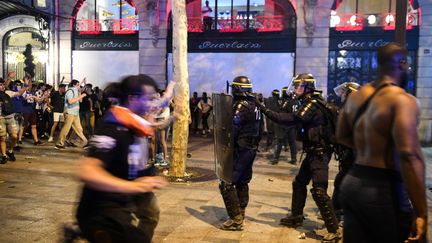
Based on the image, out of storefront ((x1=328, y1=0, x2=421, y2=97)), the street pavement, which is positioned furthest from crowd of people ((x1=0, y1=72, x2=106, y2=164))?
storefront ((x1=328, y1=0, x2=421, y2=97))

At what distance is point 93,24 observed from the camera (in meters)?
20.8

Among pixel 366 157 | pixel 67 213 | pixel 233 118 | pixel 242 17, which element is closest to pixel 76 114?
pixel 67 213

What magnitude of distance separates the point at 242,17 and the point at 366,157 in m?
17.0

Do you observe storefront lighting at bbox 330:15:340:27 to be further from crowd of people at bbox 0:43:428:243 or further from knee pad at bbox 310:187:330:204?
crowd of people at bbox 0:43:428:243

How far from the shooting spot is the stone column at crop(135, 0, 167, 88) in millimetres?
19000

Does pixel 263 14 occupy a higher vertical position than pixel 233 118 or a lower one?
higher

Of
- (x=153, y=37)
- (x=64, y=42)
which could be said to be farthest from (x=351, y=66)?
(x=64, y=42)

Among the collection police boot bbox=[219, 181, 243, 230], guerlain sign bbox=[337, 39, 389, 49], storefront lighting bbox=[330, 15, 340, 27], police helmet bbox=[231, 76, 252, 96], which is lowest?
police boot bbox=[219, 181, 243, 230]

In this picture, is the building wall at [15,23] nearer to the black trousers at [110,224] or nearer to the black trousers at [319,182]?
the black trousers at [319,182]

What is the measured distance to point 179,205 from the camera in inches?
267

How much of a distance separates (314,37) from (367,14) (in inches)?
88.5

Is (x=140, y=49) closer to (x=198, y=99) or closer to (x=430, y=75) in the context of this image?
(x=198, y=99)

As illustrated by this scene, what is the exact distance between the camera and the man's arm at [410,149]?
2604mm

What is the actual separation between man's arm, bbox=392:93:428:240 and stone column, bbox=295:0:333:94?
15.3 meters
